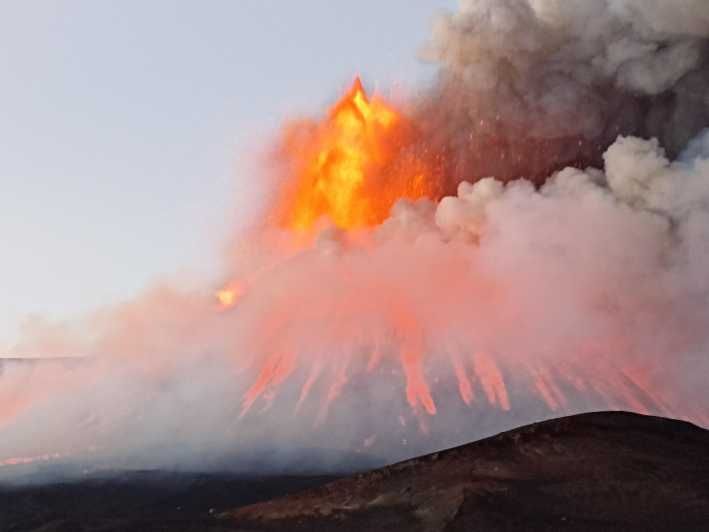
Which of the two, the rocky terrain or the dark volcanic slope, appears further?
the rocky terrain

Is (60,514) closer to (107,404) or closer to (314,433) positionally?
(314,433)

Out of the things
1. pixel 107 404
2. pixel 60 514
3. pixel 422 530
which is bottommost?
pixel 422 530

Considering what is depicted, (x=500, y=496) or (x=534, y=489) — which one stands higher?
(x=534, y=489)

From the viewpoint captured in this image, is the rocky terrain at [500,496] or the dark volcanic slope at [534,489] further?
the rocky terrain at [500,496]

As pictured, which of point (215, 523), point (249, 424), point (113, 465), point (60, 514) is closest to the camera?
point (215, 523)

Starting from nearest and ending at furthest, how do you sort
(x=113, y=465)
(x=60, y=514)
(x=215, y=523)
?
(x=215, y=523) < (x=60, y=514) < (x=113, y=465)

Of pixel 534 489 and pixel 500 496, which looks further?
pixel 534 489

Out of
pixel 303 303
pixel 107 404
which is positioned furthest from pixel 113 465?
pixel 303 303

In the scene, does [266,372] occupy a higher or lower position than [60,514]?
higher
